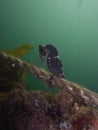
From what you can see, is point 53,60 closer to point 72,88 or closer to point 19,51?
point 72,88

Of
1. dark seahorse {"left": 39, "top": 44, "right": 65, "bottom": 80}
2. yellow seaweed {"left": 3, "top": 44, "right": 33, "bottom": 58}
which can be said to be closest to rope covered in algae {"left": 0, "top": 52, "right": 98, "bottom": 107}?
dark seahorse {"left": 39, "top": 44, "right": 65, "bottom": 80}

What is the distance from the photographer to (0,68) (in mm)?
3416

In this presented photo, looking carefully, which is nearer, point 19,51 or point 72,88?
point 72,88

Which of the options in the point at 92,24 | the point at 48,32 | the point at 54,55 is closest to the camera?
the point at 54,55

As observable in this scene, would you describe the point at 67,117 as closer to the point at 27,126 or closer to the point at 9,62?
the point at 27,126

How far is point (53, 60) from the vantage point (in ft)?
9.54

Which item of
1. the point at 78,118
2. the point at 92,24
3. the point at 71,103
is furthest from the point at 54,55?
the point at 92,24

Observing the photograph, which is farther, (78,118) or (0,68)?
(0,68)

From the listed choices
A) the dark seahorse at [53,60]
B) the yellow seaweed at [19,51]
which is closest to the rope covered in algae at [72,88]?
the dark seahorse at [53,60]

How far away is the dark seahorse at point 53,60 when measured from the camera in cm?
288

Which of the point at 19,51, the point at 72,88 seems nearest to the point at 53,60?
the point at 72,88

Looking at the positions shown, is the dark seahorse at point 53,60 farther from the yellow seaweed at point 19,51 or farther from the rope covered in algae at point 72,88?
the yellow seaweed at point 19,51

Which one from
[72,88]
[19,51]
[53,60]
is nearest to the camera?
[72,88]

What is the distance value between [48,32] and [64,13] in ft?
2.10
